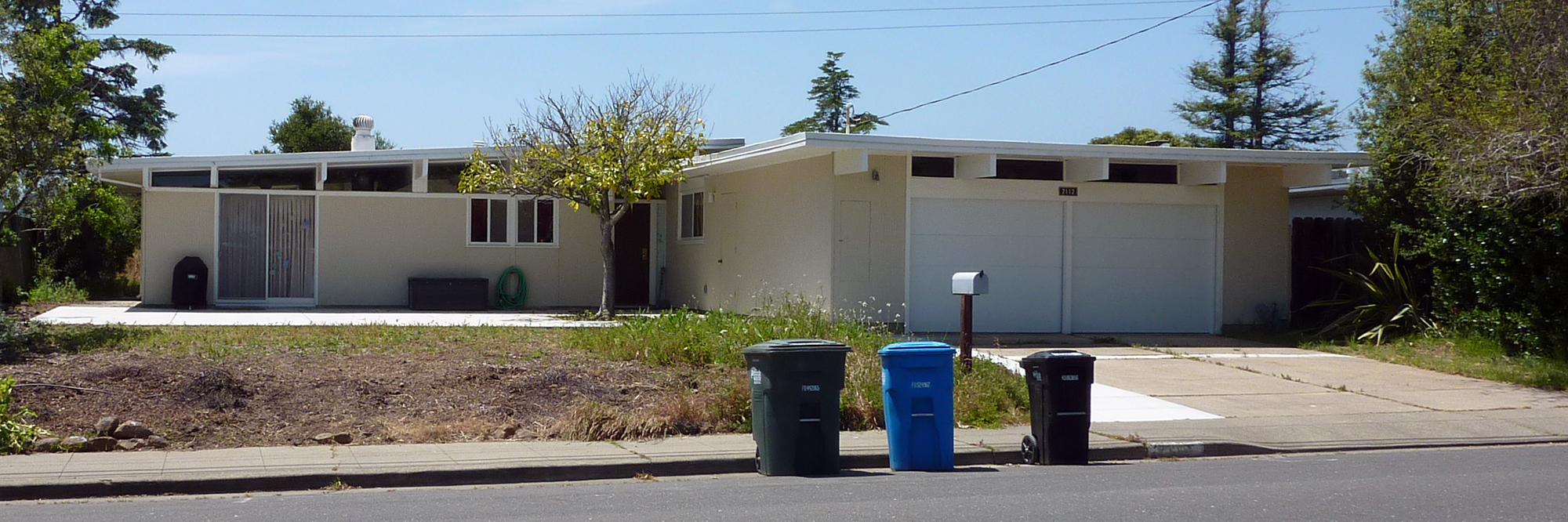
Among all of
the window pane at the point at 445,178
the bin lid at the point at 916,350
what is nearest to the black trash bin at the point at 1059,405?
the bin lid at the point at 916,350

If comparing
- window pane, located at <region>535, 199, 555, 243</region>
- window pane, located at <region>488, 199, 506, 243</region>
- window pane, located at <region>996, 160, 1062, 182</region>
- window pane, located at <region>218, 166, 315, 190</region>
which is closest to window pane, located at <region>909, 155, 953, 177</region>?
window pane, located at <region>996, 160, 1062, 182</region>

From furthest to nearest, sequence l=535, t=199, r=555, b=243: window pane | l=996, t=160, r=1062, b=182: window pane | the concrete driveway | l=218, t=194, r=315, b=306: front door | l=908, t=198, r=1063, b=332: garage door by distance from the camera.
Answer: l=535, t=199, r=555, b=243: window pane, l=218, t=194, r=315, b=306: front door, l=996, t=160, r=1062, b=182: window pane, l=908, t=198, r=1063, b=332: garage door, the concrete driveway

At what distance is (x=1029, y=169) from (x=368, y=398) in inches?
410

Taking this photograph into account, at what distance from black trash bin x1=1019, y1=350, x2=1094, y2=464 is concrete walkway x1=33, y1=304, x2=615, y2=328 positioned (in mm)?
8268

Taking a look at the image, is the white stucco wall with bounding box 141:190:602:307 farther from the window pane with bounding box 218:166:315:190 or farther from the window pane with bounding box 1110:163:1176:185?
the window pane with bounding box 1110:163:1176:185

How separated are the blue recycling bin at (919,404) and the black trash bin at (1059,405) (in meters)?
0.73

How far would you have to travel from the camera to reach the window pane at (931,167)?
1712cm

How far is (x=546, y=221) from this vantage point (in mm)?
22453

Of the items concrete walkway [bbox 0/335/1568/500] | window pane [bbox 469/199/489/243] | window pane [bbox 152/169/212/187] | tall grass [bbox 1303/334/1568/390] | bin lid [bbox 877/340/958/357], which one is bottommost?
concrete walkway [bbox 0/335/1568/500]

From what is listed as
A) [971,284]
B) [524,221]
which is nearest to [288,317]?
[524,221]

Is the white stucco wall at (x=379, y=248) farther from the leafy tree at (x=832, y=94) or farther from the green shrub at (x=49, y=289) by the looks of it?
the leafy tree at (x=832, y=94)

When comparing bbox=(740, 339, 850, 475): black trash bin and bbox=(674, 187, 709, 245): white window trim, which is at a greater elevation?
bbox=(674, 187, 709, 245): white window trim

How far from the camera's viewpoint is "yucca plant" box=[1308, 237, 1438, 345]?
16891 mm

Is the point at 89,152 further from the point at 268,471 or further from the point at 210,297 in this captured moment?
the point at 268,471
